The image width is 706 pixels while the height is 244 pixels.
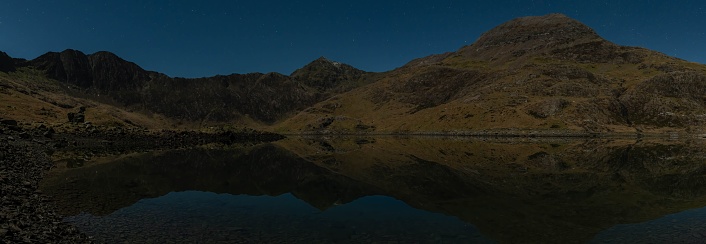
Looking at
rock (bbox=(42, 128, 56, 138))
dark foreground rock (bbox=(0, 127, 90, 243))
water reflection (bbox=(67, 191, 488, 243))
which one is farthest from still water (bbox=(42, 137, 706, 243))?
rock (bbox=(42, 128, 56, 138))

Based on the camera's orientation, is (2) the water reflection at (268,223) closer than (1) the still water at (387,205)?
Yes

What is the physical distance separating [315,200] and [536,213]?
16.5m

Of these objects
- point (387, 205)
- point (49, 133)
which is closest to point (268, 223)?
point (387, 205)

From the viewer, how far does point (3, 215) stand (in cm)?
1845

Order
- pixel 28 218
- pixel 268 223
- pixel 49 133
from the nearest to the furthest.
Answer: pixel 28 218 → pixel 268 223 → pixel 49 133

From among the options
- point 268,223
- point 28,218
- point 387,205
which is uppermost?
point 28,218

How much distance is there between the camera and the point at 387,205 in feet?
96.9

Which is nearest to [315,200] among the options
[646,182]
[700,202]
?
[700,202]

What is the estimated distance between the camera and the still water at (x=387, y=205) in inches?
810

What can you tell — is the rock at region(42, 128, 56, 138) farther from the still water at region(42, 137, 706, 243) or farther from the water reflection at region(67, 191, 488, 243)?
the water reflection at region(67, 191, 488, 243)

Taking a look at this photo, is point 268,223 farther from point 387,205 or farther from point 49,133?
point 49,133

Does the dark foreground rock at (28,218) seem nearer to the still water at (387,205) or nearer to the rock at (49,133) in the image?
the still water at (387,205)

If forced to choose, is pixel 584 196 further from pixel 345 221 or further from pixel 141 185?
pixel 141 185

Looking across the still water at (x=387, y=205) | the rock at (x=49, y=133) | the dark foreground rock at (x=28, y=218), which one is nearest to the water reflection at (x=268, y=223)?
the still water at (x=387, y=205)
